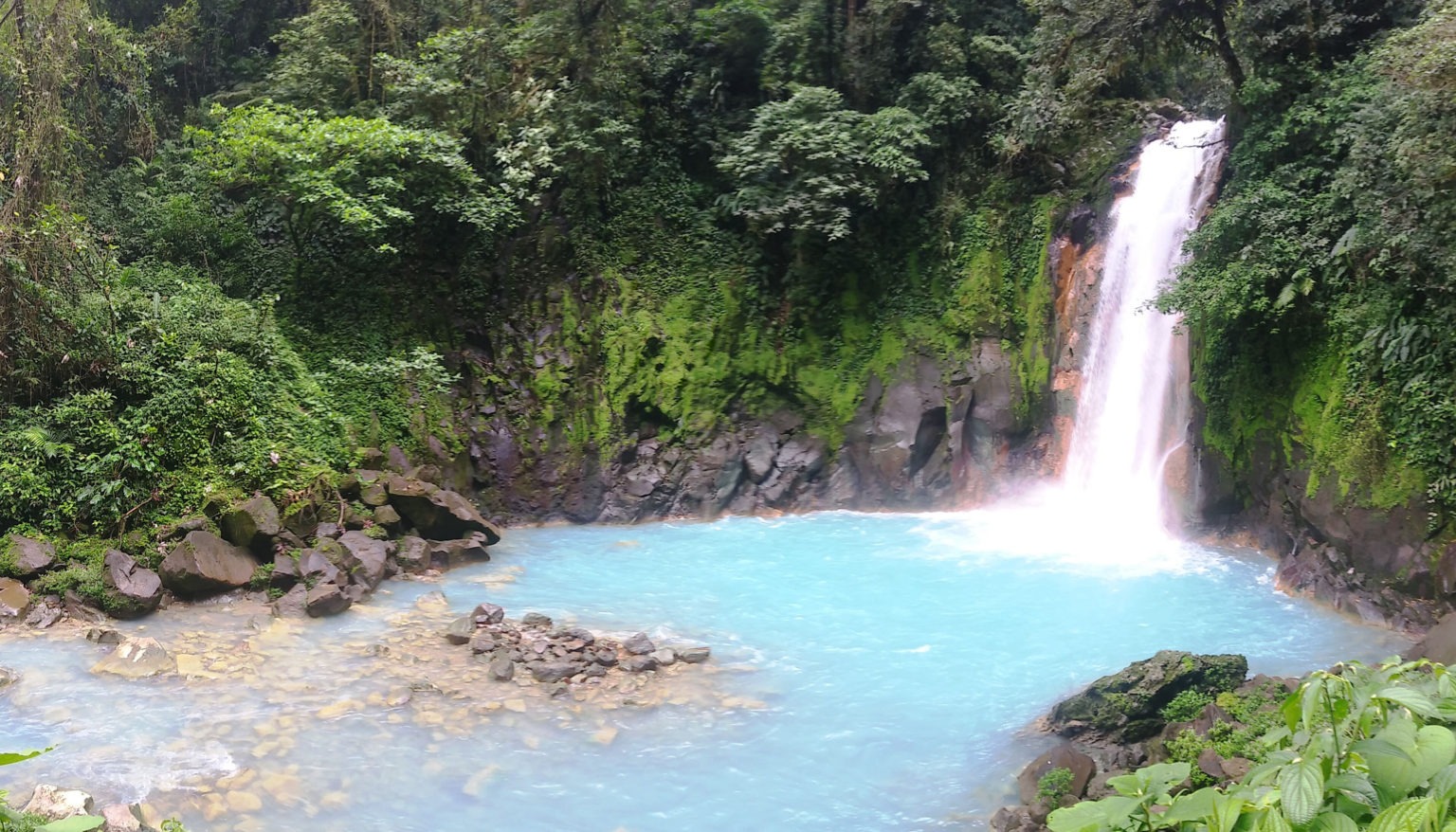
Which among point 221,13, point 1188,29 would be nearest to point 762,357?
point 1188,29

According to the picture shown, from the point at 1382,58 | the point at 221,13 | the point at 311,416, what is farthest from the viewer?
the point at 221,13

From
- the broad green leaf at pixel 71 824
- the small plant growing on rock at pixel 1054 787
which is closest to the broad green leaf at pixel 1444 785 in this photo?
the broad green leaf at pixel 71 824

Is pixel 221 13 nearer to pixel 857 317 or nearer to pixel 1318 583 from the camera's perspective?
pixel 857 317

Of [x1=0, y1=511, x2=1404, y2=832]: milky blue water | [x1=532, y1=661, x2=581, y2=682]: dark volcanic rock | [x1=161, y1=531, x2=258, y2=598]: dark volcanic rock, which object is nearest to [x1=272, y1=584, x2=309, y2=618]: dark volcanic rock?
[x1=0, y1=511, x2=1404, y2=832]: milky blue water

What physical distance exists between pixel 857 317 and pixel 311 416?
9.03 m

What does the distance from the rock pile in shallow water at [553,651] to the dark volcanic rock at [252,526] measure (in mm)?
2640

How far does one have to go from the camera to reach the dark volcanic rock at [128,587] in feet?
29.4

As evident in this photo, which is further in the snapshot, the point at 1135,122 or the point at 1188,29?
the point at 1135,122

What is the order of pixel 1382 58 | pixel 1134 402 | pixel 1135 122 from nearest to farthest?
pixel 1382 58
pixel 1134 402
pixel 1135 122

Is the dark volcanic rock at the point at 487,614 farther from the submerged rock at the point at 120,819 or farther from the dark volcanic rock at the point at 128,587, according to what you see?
the submerged rock at the point at 120,819

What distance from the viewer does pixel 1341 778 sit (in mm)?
2084

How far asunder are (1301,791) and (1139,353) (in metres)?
13.2

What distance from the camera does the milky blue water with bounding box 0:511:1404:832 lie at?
20.6 ft

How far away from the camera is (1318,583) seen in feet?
33.9
